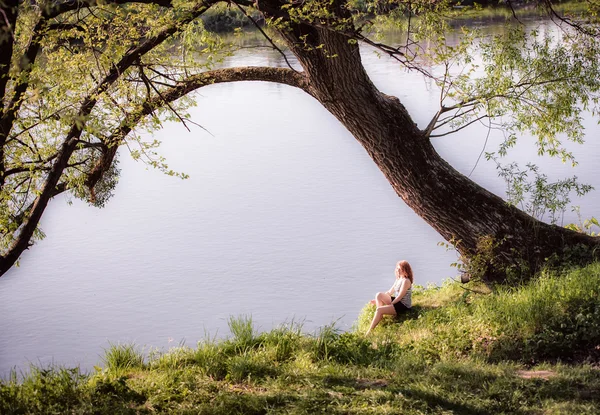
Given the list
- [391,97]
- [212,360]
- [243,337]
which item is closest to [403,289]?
[391,97]

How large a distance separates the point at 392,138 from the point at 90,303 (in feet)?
18.4

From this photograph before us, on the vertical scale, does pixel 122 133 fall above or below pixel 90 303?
above

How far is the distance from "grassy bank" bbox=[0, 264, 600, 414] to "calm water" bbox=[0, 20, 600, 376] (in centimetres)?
175

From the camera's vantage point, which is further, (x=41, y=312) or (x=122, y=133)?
(x=41, y=312)

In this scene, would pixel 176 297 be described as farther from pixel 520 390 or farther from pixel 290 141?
pixel 290 141

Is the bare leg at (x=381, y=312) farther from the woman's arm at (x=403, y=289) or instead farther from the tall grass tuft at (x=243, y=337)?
the tall grass tuft at (x=243, y=337)

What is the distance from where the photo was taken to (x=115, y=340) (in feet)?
31.8

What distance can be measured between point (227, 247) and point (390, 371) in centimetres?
730

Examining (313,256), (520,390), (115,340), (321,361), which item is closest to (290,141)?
(313,256)

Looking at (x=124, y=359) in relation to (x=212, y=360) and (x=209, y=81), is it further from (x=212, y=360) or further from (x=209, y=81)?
(x=209, y=81)

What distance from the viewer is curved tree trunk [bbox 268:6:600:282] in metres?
8.00

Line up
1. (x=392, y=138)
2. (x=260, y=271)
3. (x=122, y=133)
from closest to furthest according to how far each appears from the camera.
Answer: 1. (x=122, y=133)
2. (x=392, y=138)
3. (x=260, y=271)

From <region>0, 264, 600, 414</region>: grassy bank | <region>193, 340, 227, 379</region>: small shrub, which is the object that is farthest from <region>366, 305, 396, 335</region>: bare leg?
<region>193, 340, 227, 379</region>: small shrub

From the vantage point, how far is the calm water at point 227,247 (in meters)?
10.3
